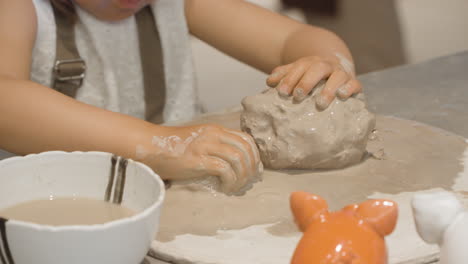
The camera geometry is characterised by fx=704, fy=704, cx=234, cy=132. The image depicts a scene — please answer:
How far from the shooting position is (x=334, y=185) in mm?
784

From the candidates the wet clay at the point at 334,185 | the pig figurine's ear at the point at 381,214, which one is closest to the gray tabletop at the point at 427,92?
the wet clay at the point at 334,185

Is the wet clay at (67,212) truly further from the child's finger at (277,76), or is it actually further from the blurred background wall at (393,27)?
the blurred background wall at (393,27)

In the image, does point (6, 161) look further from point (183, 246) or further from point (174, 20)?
point (174, 20)

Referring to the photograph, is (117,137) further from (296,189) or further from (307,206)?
(307,206)

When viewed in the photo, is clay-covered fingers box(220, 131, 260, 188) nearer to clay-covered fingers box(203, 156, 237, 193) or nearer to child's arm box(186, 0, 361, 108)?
clay-covered fingers box(203, 156, 237, 193)

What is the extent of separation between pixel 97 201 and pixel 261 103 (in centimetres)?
27

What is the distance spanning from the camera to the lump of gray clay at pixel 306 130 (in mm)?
792

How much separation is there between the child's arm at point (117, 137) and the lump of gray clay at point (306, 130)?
41mm

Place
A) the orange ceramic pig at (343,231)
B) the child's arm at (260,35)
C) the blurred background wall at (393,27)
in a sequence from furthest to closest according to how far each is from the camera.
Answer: the blurred background wall at (393,27)
the child's arm at (260,35)
the orange ceramic pig at (343,231)

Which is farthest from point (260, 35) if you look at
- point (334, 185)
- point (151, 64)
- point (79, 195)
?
point (79, 195)

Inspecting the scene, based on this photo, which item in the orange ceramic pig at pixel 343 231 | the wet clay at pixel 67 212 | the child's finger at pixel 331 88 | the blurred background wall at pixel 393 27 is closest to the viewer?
the orange ceramic pig at pixel 343 231

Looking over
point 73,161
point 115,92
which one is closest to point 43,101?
point 73,161

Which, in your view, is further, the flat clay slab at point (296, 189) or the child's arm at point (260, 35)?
the child's arm at point (260, 35)

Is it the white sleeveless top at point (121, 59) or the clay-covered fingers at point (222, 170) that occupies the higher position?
the clay-covered fingers at point (222, 170)
